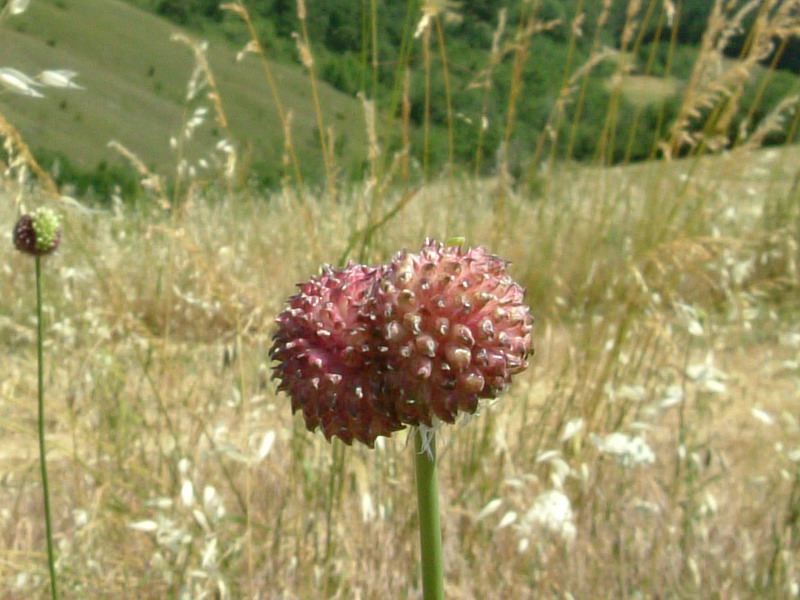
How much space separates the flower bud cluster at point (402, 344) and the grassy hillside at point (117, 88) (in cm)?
372

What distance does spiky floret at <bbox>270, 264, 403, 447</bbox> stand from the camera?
47 cm

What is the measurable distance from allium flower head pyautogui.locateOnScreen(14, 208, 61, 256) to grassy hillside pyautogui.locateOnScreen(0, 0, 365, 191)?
3.16 metres

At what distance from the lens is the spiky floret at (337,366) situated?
18.5 inches

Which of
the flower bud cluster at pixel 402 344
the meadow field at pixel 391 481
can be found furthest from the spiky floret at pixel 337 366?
the meadow field at pixel 391 481

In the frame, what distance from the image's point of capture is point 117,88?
5660 mm

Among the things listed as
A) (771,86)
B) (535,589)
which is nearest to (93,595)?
(535,589)

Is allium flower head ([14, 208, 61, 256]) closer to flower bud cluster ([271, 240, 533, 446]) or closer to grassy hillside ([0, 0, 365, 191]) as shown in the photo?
flower bud cluster ([271, 240, 533, 446])

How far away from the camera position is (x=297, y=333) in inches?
19.6

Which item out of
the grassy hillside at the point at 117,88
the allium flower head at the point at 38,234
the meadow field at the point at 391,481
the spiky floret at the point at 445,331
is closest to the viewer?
the spiky floret at the point at 445,331

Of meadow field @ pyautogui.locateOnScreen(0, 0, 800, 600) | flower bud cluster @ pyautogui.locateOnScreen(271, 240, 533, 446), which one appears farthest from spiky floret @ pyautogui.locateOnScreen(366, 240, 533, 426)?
meadow field @ pyautogui.locateOnScreen(0, 0, 800, 600)

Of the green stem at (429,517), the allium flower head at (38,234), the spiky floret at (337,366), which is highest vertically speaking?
the spiky floret at (337,366)

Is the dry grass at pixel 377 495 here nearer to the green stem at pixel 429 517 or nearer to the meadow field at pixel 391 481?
the meadow field at pixel 391 481

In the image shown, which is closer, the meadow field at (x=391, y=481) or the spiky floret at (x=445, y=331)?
the spiky floret at (x=445, y=331)

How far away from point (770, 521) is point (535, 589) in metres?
0.60
